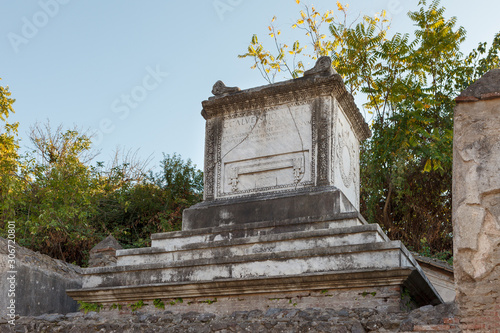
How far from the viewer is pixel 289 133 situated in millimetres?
9133

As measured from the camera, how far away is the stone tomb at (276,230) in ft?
22.8

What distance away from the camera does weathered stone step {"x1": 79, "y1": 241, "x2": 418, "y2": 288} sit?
6.92m

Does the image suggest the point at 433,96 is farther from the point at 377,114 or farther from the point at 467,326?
the point at 467,326

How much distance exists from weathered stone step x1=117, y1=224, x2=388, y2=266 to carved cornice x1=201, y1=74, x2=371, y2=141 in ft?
8.04

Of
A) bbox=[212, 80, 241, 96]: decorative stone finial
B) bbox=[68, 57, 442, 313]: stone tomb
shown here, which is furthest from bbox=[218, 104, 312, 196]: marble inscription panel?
bbox=[212, 80, 241, 96]: decorative stone finial

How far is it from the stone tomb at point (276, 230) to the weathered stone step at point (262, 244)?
1 centimetres

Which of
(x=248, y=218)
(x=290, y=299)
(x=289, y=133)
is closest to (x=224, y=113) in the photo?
(x=289, y=133)

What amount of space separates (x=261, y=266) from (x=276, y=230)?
98 centimetres

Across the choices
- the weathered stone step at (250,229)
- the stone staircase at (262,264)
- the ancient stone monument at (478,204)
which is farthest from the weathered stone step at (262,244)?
the ancient stone monument at (478,204)

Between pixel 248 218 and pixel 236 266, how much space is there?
1.35 metres

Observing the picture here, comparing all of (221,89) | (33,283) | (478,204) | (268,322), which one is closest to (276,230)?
(268,322)

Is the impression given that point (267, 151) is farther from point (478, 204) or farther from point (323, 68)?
point (478, 204)

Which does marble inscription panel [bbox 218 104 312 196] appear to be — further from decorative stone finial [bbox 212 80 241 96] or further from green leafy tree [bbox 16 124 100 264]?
green leafy tree [bbox 16 124 100 264]

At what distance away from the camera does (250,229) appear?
8430mm
